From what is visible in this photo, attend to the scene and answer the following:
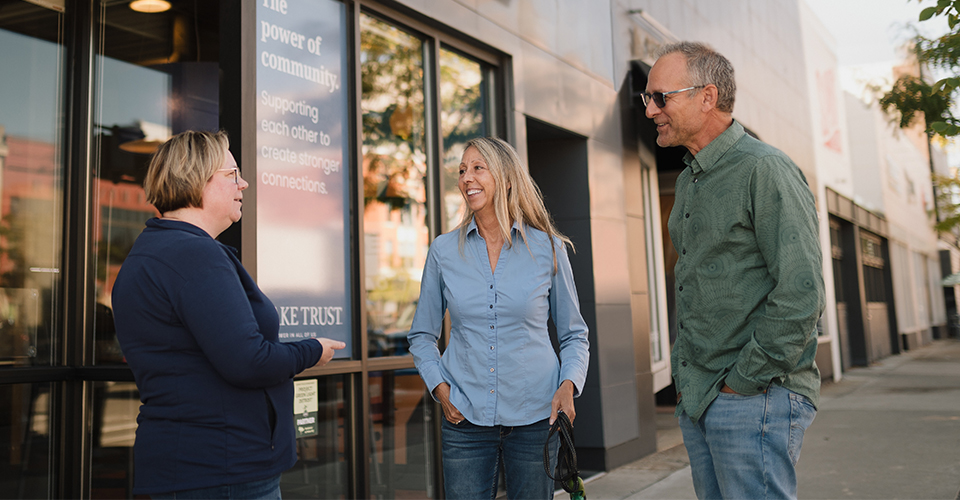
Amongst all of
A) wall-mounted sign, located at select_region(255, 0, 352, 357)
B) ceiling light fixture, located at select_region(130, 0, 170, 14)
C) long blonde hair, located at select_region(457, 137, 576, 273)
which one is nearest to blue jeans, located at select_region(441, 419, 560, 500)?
long blonde hair, located at select_region(457, 137, 576, 273)

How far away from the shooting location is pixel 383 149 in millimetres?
5418

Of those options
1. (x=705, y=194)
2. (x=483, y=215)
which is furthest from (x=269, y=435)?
(x=705, y=194)

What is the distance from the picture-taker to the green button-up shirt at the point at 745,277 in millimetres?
2182

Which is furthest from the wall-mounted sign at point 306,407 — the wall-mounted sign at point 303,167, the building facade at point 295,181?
the wall-mounted sign at point 303,167

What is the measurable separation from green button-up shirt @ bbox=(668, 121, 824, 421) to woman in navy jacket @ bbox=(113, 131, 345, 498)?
1.26 metres

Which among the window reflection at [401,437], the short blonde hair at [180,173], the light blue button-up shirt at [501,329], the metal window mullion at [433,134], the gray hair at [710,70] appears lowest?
the window reflection at [401,437]

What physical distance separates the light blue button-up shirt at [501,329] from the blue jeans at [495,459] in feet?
0.18

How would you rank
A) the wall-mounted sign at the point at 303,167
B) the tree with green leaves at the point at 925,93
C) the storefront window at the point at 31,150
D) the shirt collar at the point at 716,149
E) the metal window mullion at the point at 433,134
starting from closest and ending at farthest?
the shirt collar at the point at 716,149
the wall-mounted sign at the point at 303,167
the storefront window at the point at 31,150
the metal window mullion at the point at 433,134
the tree with green leaves at the point at 925,93

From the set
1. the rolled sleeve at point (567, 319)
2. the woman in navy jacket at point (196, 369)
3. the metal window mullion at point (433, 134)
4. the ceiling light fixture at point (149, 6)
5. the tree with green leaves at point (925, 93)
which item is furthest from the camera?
the tree with green leaves at point (925, 93)

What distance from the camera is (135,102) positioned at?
584 centimetres

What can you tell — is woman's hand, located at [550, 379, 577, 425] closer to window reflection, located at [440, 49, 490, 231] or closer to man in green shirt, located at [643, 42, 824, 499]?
man in green shirt, located at [643, 42, 824, 499]

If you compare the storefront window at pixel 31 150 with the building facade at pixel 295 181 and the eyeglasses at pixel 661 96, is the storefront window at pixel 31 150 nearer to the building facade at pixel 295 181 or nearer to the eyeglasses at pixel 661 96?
the building facade at pixel 295 181

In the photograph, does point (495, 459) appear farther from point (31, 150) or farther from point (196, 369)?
point (31, 150)

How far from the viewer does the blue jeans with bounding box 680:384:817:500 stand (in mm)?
2258
